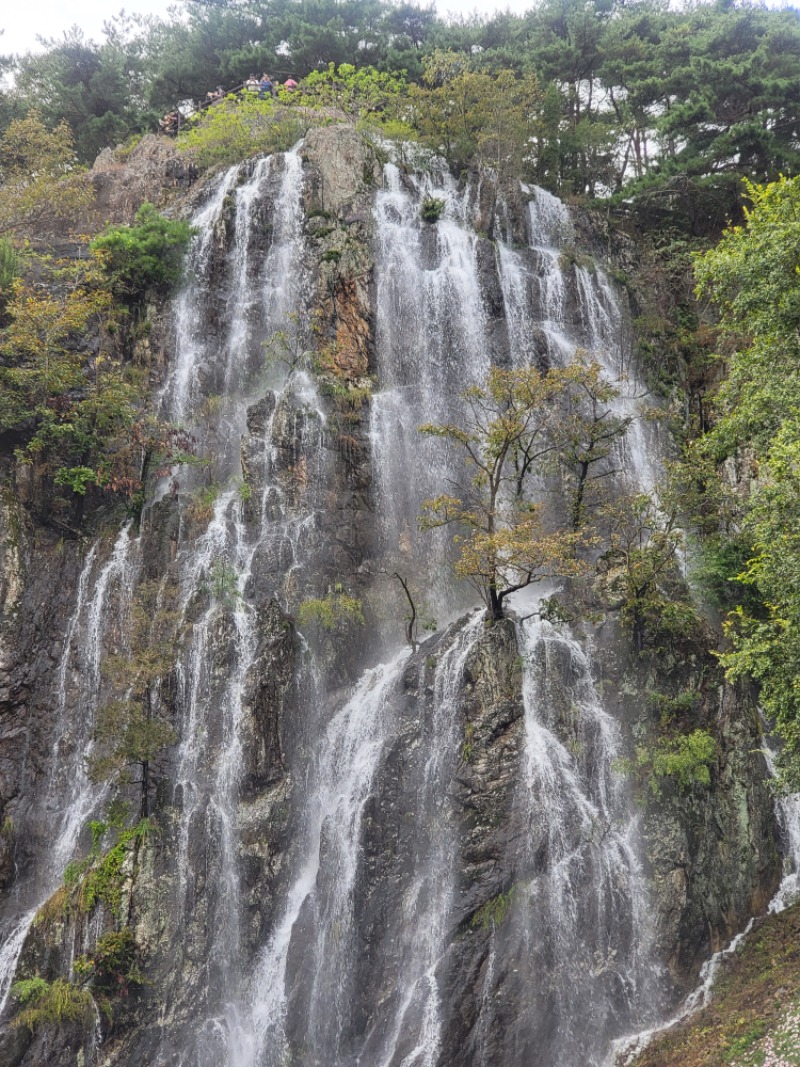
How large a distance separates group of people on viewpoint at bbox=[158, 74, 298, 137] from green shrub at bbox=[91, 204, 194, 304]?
12494mm

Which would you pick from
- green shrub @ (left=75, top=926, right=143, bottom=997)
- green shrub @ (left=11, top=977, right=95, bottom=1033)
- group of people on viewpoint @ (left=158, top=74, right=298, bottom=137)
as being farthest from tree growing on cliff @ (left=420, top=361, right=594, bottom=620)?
group of people on viewpoint @ (left=158, top=74, right=298, bottom=137)

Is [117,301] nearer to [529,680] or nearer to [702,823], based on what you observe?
[529,680]

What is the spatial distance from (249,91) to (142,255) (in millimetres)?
13767

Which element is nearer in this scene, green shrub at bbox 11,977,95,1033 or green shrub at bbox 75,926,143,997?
green shrub at bbox 11,977,95,1033

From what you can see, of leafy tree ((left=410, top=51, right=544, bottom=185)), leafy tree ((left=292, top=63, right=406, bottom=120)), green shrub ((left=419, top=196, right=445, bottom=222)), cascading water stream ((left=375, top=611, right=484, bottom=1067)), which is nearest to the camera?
cascading water stream ((left=375, top=611, right=484, bottom=1067))

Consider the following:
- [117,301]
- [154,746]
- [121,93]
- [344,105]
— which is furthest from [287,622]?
[121,93]

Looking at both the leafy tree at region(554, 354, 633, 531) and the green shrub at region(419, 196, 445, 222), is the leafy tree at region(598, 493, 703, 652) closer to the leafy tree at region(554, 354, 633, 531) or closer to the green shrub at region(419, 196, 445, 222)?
the leafy tree at region(554, 354, 633, 531)

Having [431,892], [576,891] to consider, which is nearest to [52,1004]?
[431,892]

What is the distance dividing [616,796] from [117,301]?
22.3 metres

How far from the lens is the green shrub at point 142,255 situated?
24.8 m

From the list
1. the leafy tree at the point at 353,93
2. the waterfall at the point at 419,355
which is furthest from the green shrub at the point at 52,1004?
the leafy tree at the point at 353,93

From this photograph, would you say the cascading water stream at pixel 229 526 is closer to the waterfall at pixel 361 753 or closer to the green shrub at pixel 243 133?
the waterfall at pixel 361 753

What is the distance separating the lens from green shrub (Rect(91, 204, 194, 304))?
24812 millimetres

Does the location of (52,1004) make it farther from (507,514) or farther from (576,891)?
(507,514)
